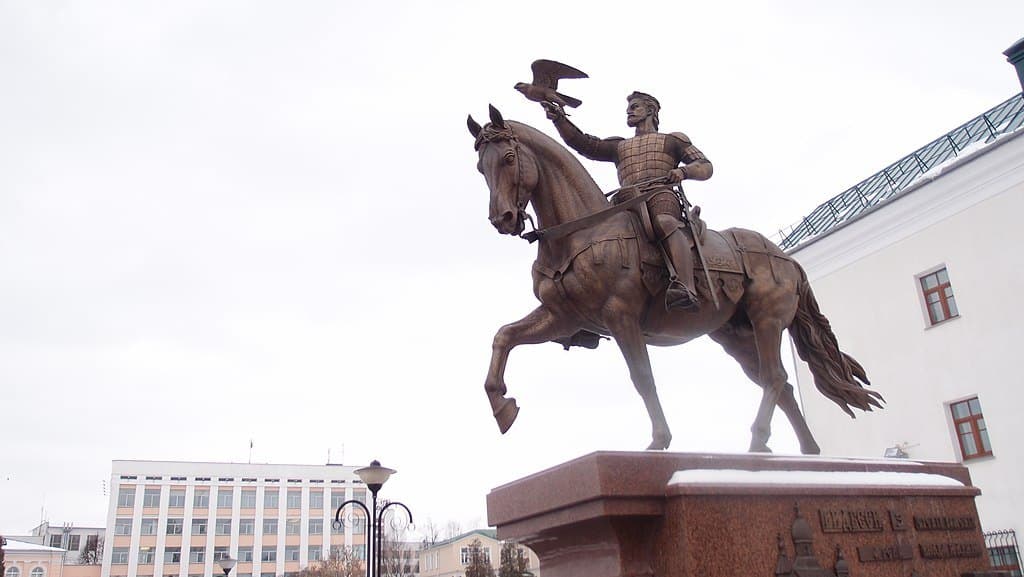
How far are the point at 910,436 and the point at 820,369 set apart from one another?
1594 cm

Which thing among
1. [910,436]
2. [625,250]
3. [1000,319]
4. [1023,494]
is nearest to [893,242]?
[1000,319]

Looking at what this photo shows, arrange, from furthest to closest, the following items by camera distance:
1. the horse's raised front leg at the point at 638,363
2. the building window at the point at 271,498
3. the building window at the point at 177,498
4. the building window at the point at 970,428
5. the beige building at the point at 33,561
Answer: the building window at the point at 271,498 → the building window at the point at 177,498 → the beige building at the point at 33,561 → the building window at the point at 970,428 → the horse's raised front leg at the point at 638,363

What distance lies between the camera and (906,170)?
23.8 meters

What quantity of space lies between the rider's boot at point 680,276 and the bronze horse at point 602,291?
0.65 ft

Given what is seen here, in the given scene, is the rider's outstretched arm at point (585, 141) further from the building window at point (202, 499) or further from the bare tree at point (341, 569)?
the building window at point (202, 499)

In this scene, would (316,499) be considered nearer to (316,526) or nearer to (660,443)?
(316,526)

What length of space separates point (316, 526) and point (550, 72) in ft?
260

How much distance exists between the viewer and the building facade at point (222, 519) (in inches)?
2894

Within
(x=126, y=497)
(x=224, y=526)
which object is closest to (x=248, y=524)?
(x=224, y=526)

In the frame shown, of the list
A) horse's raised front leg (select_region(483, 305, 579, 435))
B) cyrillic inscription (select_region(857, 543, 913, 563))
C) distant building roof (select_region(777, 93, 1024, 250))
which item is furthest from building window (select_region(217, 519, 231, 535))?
cyrillic inscription (select_region(857, 543, 913, 563))

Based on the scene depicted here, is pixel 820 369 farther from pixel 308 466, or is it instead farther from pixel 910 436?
pixel 308 466

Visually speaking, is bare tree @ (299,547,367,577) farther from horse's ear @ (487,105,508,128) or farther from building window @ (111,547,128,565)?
horse's ear @ (487,105,508,128)

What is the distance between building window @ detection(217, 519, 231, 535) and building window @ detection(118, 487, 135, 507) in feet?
25.2

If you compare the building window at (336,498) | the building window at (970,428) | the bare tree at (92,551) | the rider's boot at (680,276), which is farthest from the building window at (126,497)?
the rider's boot at (680,276)
